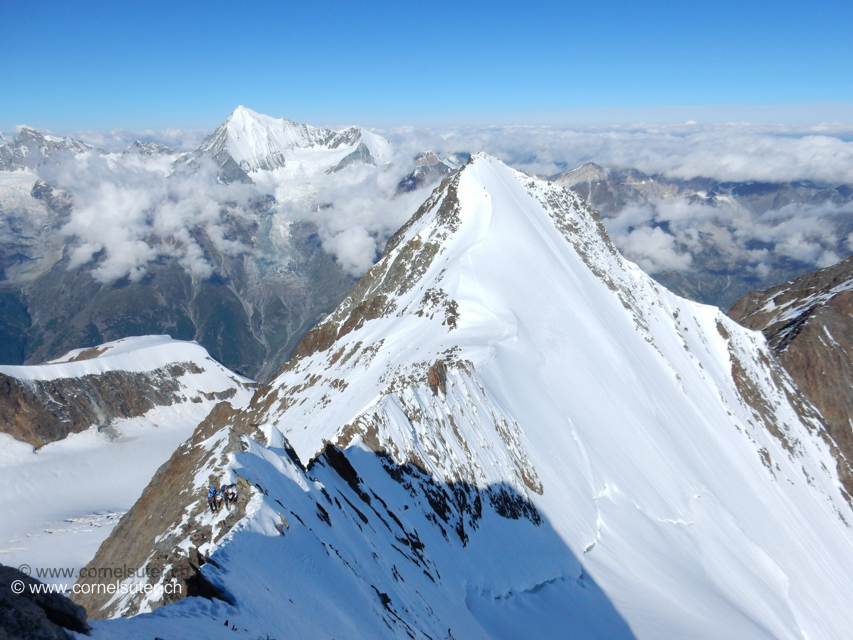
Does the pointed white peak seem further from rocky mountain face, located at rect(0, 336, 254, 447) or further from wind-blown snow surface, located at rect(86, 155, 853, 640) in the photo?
rocky mountain face, located at rect(0, 336, 254, 447)

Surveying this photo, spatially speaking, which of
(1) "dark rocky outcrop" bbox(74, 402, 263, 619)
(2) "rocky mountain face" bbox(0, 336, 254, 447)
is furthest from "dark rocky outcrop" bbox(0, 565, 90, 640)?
(2) "rocky mountain face" bbox(0, 336, 254, 447)

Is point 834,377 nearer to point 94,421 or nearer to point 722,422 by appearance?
point 722,422

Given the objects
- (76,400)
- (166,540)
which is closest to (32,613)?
(166,540)

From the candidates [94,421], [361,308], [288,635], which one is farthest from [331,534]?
[94,421]

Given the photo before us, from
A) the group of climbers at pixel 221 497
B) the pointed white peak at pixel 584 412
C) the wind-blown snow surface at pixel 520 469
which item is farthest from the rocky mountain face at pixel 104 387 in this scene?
the group of climbers at pixel 221 497

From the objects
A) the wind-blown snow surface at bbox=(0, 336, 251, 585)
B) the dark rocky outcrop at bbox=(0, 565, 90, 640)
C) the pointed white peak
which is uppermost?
the dark rocky outcrop at bbox=(0, 565, 90, 640)

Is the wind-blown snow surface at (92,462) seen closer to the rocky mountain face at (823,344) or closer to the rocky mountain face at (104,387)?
the rocky mountain face at (104,387)
